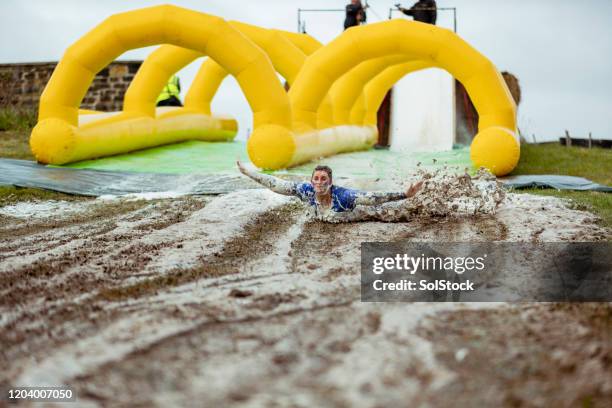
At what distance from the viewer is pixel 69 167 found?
8.49m

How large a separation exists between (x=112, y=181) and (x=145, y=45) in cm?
198

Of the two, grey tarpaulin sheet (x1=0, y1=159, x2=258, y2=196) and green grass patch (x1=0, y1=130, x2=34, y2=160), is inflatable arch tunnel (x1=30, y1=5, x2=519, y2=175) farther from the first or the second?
green grass patch (x1=0, y1=130, x2=34, y2=160)

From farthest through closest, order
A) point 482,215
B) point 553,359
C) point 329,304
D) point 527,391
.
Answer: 1. point 482,215
2. point 329,304
3. point 553,359
4. point 527,391

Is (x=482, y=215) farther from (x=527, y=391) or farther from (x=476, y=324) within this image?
→ (x=527, y=391)

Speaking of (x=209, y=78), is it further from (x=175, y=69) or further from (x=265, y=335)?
(x=265, y=335)

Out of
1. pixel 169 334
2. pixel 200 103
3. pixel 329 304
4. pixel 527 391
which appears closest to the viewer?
pixel 527 391

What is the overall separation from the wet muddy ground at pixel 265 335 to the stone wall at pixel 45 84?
10.3m

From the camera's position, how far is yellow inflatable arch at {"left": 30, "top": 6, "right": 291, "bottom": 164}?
8477 mm

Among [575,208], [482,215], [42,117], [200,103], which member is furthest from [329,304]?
[200,103]

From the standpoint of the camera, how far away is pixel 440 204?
221 inches

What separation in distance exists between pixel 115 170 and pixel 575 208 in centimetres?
520

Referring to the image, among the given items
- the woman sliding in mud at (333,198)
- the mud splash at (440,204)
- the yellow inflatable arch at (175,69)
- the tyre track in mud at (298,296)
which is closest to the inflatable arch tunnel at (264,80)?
the yellow inflatable arch at (175,69)

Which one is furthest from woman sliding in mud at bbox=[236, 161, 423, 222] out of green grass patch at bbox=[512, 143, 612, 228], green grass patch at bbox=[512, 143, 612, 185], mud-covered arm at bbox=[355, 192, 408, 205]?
green grass patch at bbox=[512, 143, 612, 185]

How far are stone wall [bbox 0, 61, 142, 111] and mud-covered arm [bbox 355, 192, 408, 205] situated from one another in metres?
9.91
